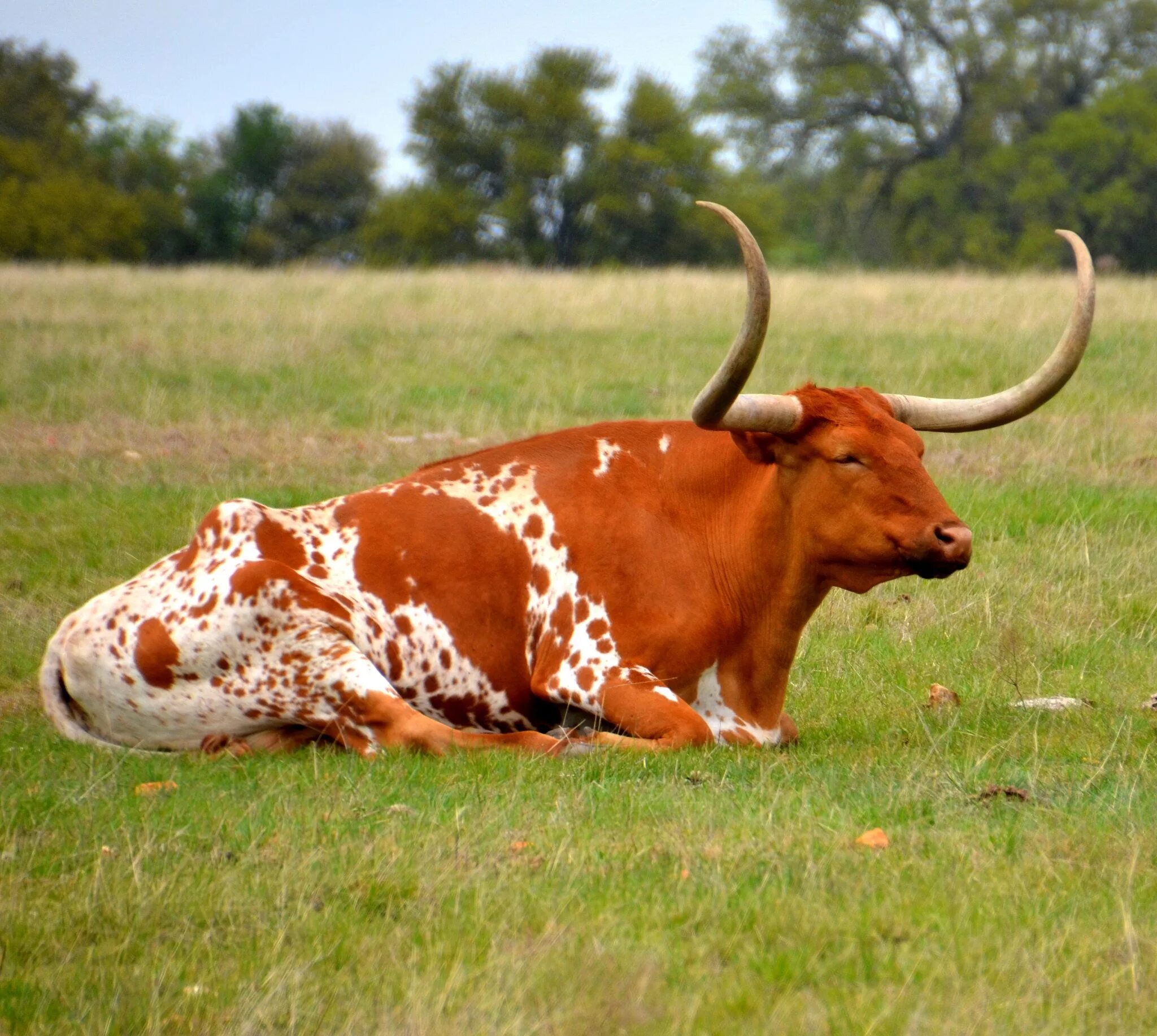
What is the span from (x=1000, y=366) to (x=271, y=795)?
12034mm

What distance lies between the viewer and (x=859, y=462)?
5.80 meters

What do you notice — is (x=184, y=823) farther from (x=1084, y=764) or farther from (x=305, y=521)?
(x=1084, y=764)

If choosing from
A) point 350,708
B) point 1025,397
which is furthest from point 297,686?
point 1025,397

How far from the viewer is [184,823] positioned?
4.71m

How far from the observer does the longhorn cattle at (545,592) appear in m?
5.80

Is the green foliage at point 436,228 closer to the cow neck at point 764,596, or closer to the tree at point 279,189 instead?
the tree at point 279,189

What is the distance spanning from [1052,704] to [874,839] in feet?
7.62

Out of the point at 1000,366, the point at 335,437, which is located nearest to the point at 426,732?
the point at 335,437

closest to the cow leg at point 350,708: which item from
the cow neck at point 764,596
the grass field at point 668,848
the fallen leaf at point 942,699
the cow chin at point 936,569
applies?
the grass field at point 668,848

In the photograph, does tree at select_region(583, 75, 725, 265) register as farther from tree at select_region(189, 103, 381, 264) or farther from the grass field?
the grass field

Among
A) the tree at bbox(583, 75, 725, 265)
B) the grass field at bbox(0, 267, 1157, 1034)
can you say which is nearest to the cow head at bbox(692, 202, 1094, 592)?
the grass field at bbox(0, 267, 1157, 1034)

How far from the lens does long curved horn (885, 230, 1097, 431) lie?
5.82 metres

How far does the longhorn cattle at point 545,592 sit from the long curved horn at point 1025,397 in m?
0.01

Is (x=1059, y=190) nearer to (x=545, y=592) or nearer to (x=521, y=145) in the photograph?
(x=521, y=145)
